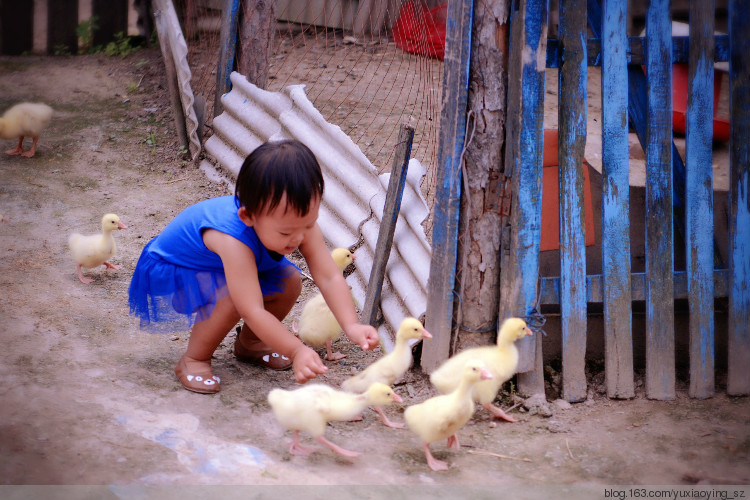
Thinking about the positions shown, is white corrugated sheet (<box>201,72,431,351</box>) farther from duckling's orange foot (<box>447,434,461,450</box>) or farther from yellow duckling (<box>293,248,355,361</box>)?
duckling's orange foot (<box>447,434,461,450</box>)

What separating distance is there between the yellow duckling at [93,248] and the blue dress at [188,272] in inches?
35.4

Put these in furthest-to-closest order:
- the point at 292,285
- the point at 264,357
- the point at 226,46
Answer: the point at 226,46 → the point at 264,357 → the point at 292,285

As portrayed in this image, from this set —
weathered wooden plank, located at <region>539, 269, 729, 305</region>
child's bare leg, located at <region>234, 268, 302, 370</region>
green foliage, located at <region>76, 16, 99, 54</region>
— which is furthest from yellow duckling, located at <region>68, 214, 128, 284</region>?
green foliage, located at <region>76, 16, 99, 54</region>

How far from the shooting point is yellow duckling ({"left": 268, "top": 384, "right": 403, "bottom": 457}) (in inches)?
107

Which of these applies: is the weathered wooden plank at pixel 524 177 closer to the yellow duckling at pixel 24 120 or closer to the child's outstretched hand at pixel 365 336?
the child's outstretched hand at pixel 365 336

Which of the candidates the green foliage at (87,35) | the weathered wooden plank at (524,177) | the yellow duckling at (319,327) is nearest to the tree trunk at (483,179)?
the weathered wooden plank at (524,177)

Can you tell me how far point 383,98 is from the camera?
649cm

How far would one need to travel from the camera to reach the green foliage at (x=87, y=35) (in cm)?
816

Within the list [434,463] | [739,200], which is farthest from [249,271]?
[739,200]

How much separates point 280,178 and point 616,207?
1431mm

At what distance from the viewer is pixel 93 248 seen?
165 inches

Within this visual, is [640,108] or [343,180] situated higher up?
[640,108]

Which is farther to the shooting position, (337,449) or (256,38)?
(256,38)

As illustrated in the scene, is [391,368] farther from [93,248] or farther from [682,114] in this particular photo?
[682,114]
